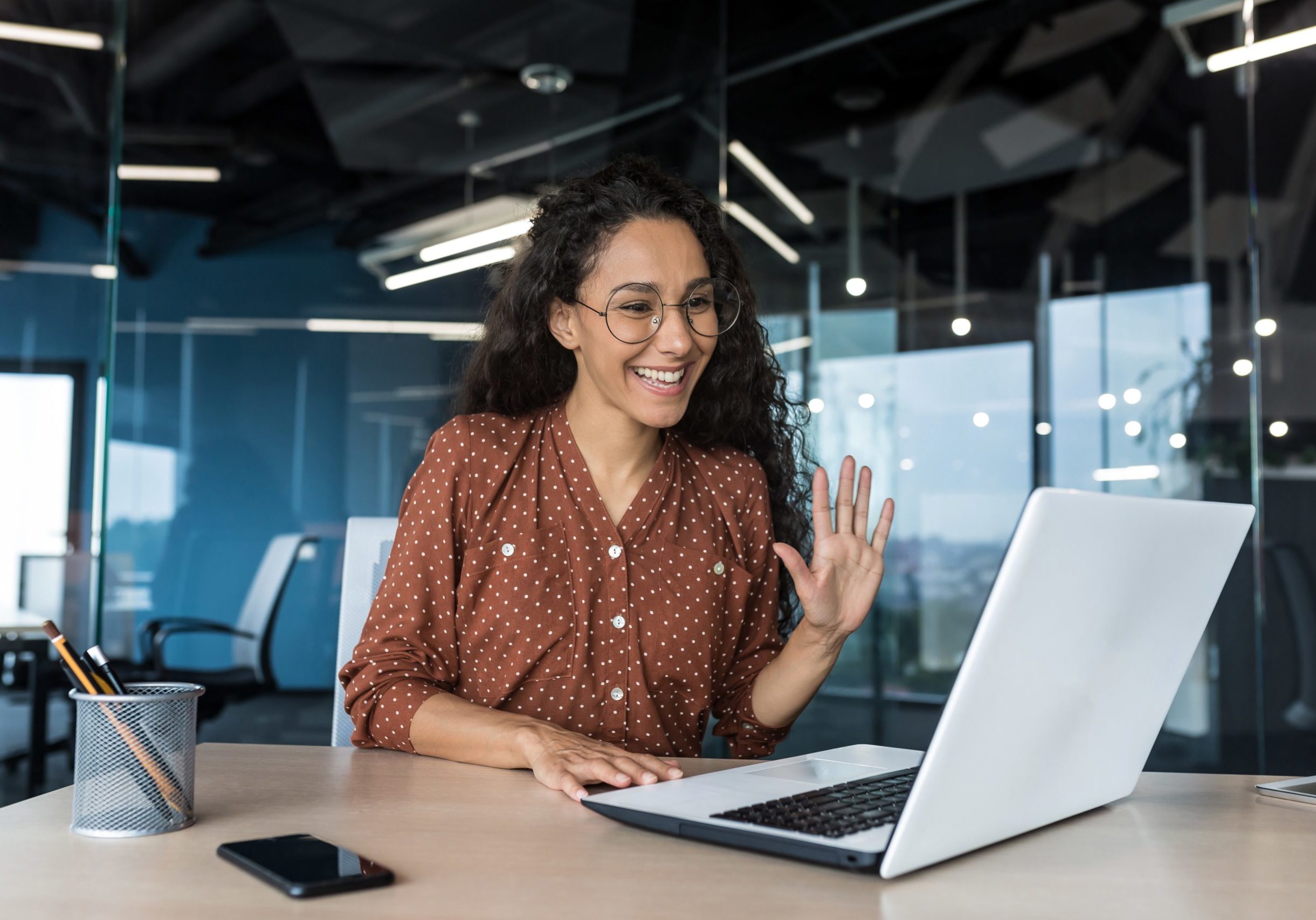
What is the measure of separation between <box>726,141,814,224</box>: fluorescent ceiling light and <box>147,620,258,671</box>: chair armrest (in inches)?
102

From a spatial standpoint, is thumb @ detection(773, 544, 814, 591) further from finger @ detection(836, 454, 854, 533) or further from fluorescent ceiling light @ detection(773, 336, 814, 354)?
fluorescent ceiling light @ detection(773, 336, 814, 354)

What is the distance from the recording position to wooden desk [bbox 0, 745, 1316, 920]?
722 mm

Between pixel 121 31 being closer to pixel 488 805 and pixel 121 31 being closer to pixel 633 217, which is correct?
pixel 633 217

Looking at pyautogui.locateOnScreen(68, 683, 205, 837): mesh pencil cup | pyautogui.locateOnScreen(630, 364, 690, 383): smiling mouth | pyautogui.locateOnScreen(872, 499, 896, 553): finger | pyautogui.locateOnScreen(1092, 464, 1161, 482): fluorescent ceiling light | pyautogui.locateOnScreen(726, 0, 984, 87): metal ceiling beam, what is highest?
pyautogui.locateOnScreen(726, 0, 984, 87): metal ceiling beam

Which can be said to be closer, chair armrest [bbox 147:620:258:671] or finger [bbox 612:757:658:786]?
finger [bbox 612:757:658:786]

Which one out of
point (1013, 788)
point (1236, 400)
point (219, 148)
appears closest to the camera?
point (1013, 788)

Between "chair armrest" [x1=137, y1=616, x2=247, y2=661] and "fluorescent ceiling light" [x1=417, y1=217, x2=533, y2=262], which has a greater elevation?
"fluorescent ceiling light" [x1=417, y1=217, x2=533, y2=262]

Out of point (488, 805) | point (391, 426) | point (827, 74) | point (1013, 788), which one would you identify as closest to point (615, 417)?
point (488, 805)

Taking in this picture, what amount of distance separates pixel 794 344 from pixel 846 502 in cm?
312

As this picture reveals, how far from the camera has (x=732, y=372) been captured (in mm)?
1874

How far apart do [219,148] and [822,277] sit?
7.60 feet

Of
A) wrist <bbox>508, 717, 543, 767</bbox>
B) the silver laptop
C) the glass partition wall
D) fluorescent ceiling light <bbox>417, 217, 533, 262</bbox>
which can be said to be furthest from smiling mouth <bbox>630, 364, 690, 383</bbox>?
the glass partition wall

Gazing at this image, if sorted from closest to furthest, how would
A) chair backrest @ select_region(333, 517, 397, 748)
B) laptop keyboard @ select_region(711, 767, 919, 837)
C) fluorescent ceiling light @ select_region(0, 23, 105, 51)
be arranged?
laptop keyboard @ select_region(711, 767, 919, 837)
chair backrest @ select_region(333, 517, 397, 748)
fluorescent ceiling light @ select_region(0, 23, 105, 51)

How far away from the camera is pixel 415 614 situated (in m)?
1.49
